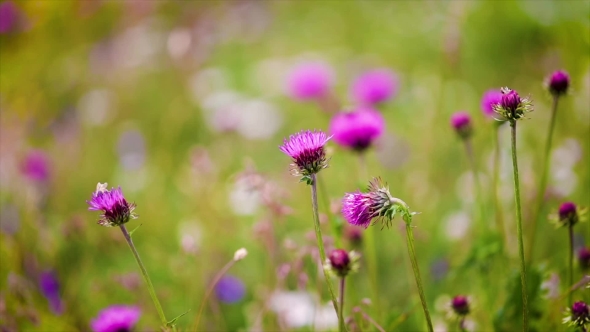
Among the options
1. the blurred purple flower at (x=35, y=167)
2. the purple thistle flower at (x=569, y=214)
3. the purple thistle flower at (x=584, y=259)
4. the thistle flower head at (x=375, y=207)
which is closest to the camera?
the thistle flower head at (x=375, y=207)

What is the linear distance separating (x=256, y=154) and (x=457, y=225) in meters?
0.89

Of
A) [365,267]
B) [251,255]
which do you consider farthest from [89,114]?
[365,267]

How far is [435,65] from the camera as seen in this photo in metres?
2.22

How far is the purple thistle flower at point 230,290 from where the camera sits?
120 centimetres

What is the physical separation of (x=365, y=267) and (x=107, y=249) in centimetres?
69

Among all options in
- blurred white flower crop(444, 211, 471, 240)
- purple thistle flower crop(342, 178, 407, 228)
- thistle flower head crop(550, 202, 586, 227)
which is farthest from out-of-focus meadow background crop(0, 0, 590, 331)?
purple thistle flower crop(342, 178, 407, 228)

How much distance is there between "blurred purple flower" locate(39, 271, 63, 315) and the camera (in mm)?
1148

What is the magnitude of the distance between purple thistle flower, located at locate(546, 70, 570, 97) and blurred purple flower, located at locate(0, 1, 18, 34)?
200cm

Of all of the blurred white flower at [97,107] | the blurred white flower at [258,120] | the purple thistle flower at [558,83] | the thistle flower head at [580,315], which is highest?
the blurred white flower at [97,107]

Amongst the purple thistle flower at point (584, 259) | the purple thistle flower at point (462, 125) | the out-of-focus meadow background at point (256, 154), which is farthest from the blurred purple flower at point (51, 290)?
the purple thistle flower at point (584, 259)

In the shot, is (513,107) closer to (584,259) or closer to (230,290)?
(584,259)

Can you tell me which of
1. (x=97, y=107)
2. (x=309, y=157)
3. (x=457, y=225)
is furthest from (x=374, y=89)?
(x=97, y=107)

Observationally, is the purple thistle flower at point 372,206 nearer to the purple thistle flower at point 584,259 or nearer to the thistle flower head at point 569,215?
the thistle flower head at point 569,215

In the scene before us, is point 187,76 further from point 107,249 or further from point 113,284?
point 113,284
